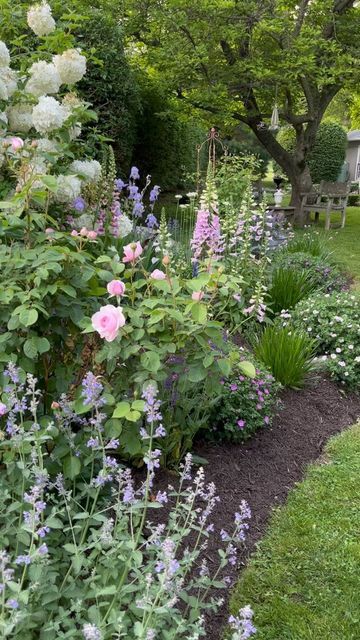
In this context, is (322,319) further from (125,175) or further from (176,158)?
(176,158)

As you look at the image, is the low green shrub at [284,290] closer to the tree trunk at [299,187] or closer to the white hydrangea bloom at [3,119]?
the white hydrangea bloom at [3,119]

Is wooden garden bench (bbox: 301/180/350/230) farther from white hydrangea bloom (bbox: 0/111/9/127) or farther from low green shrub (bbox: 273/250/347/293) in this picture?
white hydrangea bloom (bbox: 0/111/9/127)

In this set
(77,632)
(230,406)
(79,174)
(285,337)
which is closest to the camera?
(77,632)

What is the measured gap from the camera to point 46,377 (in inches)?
86.8

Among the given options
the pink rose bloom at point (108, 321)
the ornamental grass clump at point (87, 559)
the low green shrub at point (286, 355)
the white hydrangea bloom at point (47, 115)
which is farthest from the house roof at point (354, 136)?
the ornamental grass clump at point (87, 559)

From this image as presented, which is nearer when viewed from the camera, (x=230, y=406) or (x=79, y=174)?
(x=79, y=174)

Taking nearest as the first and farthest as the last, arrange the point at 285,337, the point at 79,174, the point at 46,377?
the point at 46,377 → the point at 79,174 → the point at 285,337

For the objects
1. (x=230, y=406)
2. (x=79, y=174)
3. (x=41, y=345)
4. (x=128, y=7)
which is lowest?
(x=230, y=406)

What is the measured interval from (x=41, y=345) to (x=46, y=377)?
390mm

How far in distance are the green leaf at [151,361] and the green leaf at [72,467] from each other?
0.38 m

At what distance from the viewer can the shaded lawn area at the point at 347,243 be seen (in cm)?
794

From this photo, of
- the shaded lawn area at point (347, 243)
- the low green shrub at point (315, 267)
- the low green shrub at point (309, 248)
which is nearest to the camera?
the low green shrub at point (315, 267)

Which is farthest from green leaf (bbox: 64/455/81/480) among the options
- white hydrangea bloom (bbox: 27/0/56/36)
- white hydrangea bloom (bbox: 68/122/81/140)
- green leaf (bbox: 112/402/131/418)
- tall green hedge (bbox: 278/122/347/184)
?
tall green hedge (bbox: 278/122/347/184)

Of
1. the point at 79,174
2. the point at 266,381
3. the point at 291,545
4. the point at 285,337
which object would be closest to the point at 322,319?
the point at 285,337
